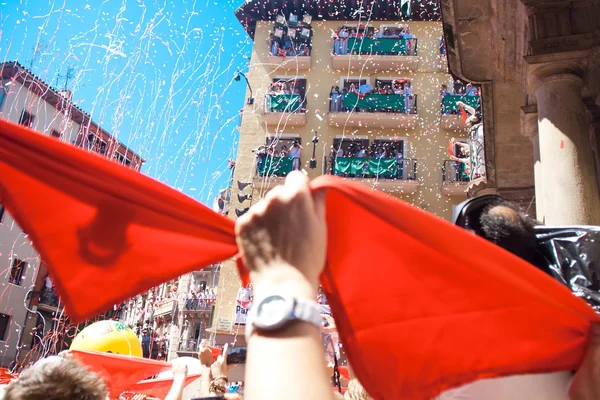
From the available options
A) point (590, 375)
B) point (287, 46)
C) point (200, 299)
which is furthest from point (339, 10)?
point (590, 375)

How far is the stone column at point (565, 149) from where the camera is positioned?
5.10m

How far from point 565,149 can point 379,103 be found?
1985cm

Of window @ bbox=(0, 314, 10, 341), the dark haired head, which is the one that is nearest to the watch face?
the dark haired head

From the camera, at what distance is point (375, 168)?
23734 millimetres

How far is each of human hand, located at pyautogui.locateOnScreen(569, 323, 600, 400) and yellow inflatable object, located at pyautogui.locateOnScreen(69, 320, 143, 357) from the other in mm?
7617

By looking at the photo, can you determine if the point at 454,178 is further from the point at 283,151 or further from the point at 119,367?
the point at 119,367

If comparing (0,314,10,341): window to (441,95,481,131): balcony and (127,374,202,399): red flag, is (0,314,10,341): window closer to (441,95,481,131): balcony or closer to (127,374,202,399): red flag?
(441,95,481,131): balcony

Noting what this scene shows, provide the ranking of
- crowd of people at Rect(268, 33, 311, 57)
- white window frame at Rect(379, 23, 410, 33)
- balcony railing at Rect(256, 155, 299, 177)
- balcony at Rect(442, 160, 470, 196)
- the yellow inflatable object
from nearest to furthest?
the yellow inflatable object → balcony at Rect(442, 160, 470, 196) → balcony railing at Rect(256, 155, 299, 177) → crowd of people at Rect(268, 33, 311, 57) → white window frame at Rect(379, 23, 410, 33)

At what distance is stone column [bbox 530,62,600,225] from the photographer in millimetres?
5102

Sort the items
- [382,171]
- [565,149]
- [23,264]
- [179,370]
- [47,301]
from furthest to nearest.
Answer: [47,301], [23,264], [382,171], [565,149], [179,370]

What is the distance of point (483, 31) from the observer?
23.3 ft

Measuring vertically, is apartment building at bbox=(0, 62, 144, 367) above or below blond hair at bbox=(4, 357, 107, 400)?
above

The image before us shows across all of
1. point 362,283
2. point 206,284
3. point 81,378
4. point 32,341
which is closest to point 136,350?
point 81,378

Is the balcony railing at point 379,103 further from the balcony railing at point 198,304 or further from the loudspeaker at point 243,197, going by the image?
the balcony railing at point 198,304
